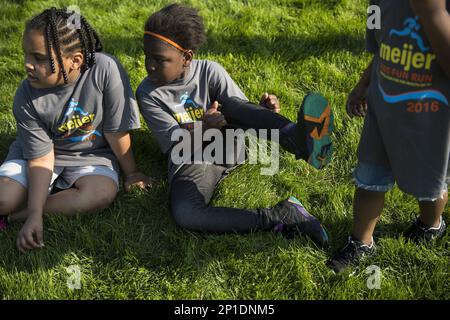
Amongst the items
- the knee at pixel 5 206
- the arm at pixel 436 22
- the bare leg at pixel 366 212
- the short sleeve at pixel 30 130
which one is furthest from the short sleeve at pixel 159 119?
the arm at pixel 436 22

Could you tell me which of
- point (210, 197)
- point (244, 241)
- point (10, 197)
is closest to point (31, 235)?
point (10, 197)

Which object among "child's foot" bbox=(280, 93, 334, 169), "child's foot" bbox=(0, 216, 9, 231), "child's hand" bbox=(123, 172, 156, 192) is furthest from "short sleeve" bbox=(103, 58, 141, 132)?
"child's foot" bbox=(280, 93, 334, 169)

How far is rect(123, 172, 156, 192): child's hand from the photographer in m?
2.66

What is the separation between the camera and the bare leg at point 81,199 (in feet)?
8.22

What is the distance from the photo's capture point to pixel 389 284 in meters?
2.12

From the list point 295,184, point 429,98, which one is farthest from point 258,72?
point 429,98

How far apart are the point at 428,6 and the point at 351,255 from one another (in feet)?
3.66

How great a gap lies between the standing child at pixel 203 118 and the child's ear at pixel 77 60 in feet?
1.04

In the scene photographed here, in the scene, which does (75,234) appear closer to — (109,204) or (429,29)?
(109,204)

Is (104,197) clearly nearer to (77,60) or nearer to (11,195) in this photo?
(11,195)

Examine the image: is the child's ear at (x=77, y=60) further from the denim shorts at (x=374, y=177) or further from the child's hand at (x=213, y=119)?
the denim shorts at (x=374, y=177)

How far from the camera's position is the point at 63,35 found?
2.34m

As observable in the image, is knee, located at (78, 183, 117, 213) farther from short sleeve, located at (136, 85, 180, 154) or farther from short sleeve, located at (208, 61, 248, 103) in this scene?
short sleeve, located at (208, 61, 248, 103)

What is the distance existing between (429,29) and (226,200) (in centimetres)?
135
